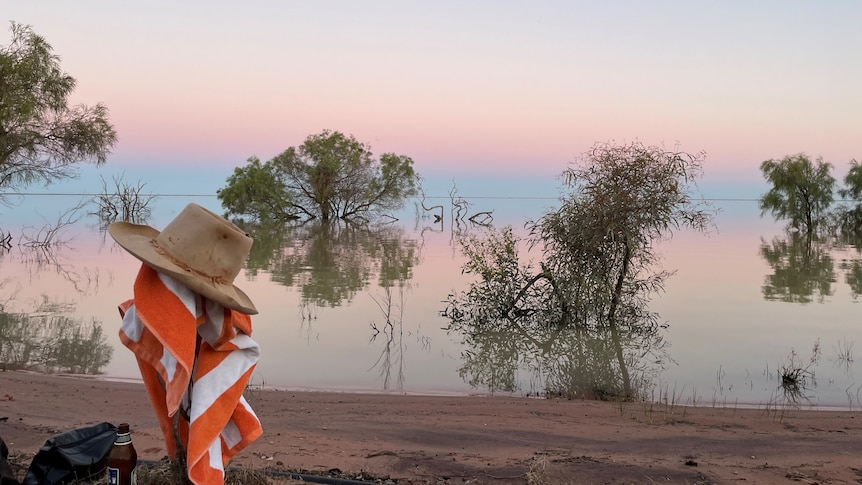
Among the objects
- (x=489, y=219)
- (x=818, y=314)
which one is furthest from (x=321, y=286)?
(x=489, y=219)

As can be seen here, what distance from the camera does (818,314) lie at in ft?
50.0

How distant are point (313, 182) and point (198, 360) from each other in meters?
53.8

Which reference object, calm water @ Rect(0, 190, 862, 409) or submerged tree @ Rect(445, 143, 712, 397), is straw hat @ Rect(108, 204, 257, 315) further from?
submerged tree @ Rect(445, 143, 712, 397)

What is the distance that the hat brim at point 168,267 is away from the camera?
274 cm

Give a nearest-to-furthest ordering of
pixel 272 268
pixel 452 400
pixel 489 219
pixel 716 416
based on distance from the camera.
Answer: pixel 716 416 → pixel 452 400 → pixel 272 268 → pixel 489 219

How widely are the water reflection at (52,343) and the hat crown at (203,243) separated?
7.74 metres

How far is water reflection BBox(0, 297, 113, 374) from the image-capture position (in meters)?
9.84

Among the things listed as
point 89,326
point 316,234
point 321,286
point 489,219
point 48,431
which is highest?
point 489,219

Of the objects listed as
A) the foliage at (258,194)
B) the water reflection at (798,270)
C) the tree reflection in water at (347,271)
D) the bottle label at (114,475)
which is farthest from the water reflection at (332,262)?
the foliage at (258,194)

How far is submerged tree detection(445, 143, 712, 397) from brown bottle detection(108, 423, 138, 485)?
8.92 metres

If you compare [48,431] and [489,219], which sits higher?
[489,219]

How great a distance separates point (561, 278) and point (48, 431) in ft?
31.3

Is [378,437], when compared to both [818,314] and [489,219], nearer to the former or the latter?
[818,314]

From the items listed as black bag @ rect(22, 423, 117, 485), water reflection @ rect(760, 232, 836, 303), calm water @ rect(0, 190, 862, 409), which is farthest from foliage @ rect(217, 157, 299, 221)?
black bag @ rect(22, 423, 117, 485)
